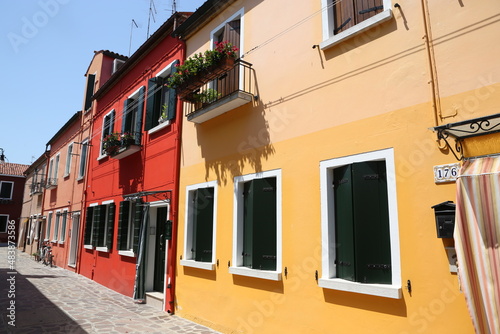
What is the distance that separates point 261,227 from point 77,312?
4.97 meters

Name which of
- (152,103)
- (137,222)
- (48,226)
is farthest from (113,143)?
(48,226)

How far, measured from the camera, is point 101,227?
469 inches

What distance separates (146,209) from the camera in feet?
29.2

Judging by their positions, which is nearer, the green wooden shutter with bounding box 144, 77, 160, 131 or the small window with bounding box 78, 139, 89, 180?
the green wooden shutter with bounding box 144, 77, 160, 131

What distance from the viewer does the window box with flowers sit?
6.41 metres

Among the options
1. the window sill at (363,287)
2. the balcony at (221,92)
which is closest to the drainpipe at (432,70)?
the window sill at (363,287)

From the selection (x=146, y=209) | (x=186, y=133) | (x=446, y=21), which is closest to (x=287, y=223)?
(x=446, y=21)

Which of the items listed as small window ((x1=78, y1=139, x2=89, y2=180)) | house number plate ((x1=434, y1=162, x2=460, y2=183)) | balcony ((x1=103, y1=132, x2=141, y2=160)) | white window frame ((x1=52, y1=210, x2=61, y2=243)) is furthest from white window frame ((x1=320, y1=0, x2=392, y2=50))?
white window frame ((x1=52, y1=210, x2=61, y2=243))

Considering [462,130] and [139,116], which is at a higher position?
[139,116]

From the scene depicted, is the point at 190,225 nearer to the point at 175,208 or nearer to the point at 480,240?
the point at 175,208

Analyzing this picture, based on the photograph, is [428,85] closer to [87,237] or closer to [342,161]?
[342,161]

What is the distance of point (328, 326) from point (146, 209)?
231 inches

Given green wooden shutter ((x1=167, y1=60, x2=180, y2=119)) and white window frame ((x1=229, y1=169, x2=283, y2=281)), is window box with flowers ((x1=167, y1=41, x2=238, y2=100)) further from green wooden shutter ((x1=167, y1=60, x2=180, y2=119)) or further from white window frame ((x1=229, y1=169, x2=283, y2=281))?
white window frame ((x1=229, y1=169, x2=283, y2=281))

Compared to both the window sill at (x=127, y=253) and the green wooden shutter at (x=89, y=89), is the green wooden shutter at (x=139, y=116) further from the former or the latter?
the green wooden shutter at (x=89, y=89)
